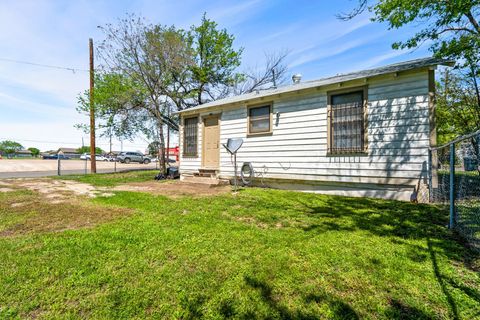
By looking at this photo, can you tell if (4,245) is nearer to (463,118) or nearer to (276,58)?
(463,118)

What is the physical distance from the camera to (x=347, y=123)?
18.7 feet

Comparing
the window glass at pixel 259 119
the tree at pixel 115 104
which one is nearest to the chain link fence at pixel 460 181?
the window glass at pixel 259 119

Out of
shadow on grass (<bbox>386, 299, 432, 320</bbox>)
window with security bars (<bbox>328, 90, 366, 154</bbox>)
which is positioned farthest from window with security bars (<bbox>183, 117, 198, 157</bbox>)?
shadow on grass (<bbox>386, 299, 432, 320</bbox>)

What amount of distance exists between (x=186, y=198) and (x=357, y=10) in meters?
6.92

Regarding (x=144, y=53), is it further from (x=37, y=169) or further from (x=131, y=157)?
(x=131, y=157)

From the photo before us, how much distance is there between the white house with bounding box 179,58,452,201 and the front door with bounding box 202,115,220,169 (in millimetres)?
277

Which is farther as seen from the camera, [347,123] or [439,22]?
[439,22]

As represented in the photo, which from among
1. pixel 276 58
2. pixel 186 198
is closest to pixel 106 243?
pixel 186 198

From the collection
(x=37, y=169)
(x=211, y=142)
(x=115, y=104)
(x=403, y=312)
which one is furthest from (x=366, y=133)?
(x=37, y=169)

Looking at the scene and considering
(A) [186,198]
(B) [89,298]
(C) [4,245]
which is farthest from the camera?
(A) [186,198]

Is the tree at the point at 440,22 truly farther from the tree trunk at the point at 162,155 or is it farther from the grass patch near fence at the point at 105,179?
the grass patch near fence at the point at 105,179

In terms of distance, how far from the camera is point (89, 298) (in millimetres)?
1675

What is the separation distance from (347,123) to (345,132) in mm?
227

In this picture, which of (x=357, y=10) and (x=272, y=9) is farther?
(x=272, y=9)
